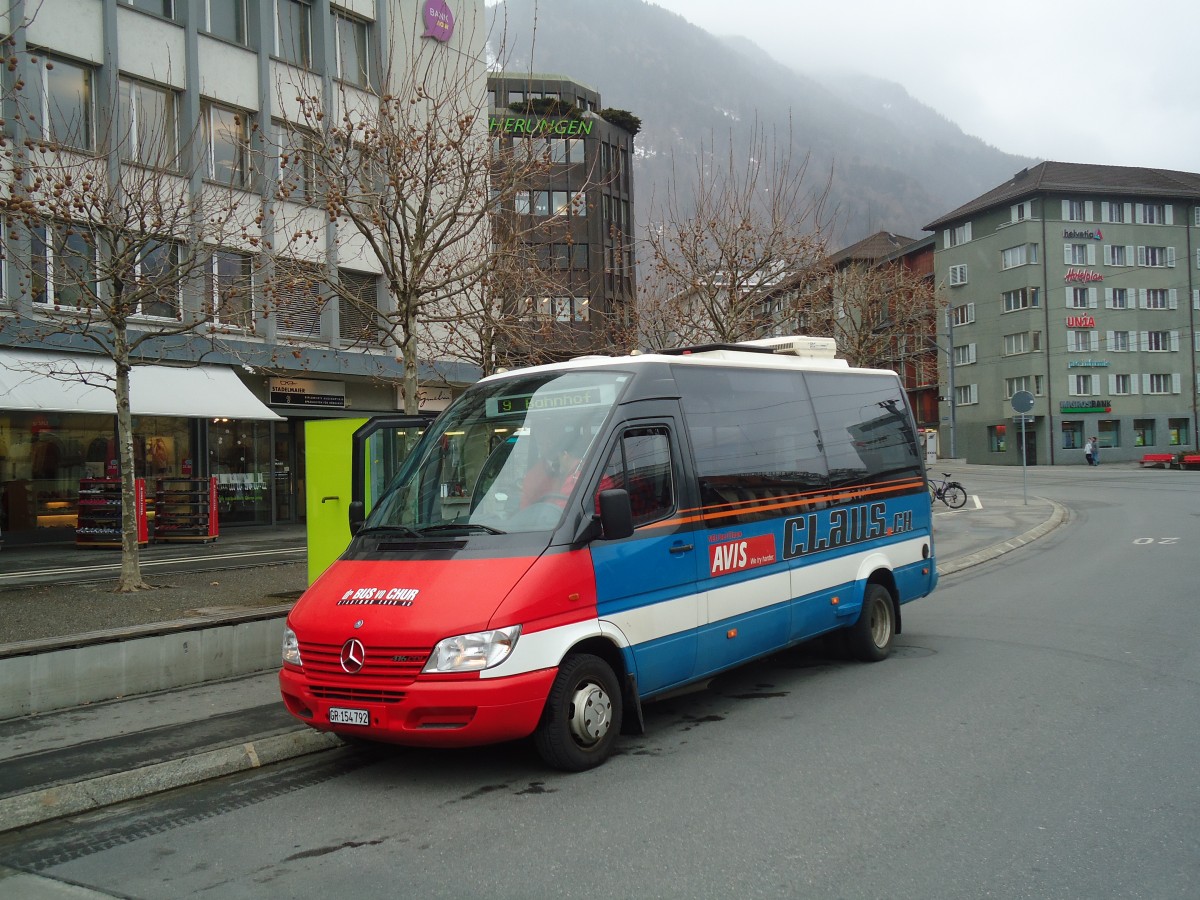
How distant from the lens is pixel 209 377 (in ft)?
70.2

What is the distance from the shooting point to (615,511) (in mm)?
5660

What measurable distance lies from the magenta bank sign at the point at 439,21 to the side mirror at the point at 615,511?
1977cm

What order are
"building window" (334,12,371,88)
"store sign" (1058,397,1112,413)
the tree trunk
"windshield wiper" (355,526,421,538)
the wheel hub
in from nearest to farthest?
the wheel hub
"windshield wiper" (355,526,421,538)
the tree trunk
"building window" (334,12,371,88)
"store sign" (1058,397,1112,413)

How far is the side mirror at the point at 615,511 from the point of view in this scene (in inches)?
223

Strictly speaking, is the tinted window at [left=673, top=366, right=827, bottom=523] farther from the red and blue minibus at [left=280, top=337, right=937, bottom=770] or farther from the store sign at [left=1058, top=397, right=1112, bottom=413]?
the store sign at [left=1058, top=397, right=1112, bottom=413]

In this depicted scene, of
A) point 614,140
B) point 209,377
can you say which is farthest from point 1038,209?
point 209,377

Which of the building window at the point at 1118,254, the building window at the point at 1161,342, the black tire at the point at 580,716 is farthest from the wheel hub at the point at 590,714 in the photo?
the building window at the point at 1161,342

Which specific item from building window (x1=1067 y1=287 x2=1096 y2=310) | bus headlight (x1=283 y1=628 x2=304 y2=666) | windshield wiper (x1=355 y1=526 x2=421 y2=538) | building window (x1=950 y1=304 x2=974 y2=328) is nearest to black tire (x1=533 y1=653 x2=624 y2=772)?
windshield wiper (x1=355 y1=526 x2=421 y2=538)

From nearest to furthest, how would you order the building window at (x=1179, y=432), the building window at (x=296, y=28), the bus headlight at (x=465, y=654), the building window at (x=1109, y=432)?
the bus headlight at (x=465, y=654), the building window at (x=296, y=28), the building window at (x=1109, y=432), the building window at (x=1179, y=432)

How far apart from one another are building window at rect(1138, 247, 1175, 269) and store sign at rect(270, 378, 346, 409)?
60.3m

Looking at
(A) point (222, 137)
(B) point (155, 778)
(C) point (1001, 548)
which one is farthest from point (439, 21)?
(B) point (155, 778)

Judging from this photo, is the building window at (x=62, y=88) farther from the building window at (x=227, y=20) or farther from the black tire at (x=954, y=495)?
the black tire at (x=954, y=495)

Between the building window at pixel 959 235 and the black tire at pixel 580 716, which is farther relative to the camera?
the building window at pixel 959 235

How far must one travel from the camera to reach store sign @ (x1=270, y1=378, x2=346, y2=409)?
25.1m
